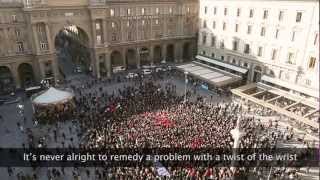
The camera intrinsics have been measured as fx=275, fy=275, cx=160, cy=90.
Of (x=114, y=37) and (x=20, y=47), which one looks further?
(x=114, y=37)

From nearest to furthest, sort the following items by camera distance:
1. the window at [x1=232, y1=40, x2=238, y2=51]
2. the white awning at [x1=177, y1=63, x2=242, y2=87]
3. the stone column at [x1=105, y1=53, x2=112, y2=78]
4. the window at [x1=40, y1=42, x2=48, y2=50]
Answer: the white awning at [x1=177, y1=63, x2=242, y2=87] < the window at [x1=40, y1=42, x2=48, y2=50] < the window at [x1=232, y1=40, x2=238, y2=51] < the stone column at [x1=105, y1=53, x2=112, y2=78]

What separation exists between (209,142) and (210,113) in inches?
280

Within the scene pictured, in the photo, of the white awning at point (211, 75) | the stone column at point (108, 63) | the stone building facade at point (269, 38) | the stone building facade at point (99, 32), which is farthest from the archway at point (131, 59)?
the stone building facade at point (269, 38)

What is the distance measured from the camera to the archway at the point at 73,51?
47.7 meters

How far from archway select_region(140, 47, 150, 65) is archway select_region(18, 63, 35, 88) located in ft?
64.8

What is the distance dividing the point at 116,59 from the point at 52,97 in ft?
69.7

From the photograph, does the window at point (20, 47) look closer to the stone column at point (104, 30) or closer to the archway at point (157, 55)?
the stone column at point (104, 30)

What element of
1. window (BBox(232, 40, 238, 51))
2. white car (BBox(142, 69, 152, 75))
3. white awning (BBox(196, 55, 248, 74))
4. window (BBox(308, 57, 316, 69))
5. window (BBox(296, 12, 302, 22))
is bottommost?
white car (BBox(142, 69, 152, 75))

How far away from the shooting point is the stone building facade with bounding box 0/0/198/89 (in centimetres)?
3828

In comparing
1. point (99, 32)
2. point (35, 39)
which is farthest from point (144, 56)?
point (35, 39)

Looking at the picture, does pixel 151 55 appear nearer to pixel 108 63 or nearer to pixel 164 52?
pixel 164 52

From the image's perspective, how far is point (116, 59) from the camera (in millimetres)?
51875

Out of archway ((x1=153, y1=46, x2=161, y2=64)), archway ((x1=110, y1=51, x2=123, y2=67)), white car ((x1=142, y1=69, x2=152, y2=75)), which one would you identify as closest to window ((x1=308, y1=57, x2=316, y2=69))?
white car ((x1=142, y1=69, x2=152, y2=75))

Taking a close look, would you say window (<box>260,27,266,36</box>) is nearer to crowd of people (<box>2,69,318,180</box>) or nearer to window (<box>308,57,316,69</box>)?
window (<box>308,57,316,69</box>)
